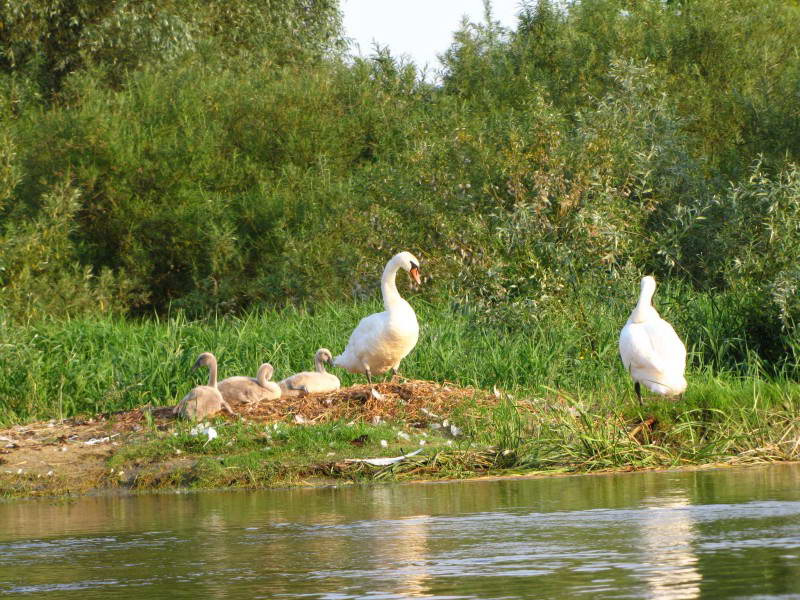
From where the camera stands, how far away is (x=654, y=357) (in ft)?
39.4

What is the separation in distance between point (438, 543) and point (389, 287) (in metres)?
7.40

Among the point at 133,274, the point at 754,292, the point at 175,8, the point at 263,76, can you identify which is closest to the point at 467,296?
the point at 754,292

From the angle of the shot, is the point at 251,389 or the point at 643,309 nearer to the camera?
the point at 643,309

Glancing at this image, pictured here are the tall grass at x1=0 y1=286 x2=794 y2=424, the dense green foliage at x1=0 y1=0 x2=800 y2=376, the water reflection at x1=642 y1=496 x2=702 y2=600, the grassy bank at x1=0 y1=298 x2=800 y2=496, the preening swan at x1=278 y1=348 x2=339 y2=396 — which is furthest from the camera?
the dense green foliage at x1=0 y1=0 x2=800 y2=376

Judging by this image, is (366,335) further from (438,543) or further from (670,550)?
(670,550)

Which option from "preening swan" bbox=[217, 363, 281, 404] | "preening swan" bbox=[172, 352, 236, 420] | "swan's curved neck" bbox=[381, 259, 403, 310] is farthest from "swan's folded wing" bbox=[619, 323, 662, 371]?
"preening swan" bbox=[172, 352, 236, 420]

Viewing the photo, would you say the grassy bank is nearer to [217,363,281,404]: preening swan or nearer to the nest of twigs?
the nest of twigs

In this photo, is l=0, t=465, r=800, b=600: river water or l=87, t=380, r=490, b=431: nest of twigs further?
l=87, t=380, r=490, b=431: nest of twigs

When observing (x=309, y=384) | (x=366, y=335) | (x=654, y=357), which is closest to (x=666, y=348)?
(x=654, y=357)

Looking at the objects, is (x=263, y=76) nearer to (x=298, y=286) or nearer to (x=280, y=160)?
(x=280, y=160)

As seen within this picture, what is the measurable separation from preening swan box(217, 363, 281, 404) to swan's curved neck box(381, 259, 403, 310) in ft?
4.64

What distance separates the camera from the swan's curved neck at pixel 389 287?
13.9 meters

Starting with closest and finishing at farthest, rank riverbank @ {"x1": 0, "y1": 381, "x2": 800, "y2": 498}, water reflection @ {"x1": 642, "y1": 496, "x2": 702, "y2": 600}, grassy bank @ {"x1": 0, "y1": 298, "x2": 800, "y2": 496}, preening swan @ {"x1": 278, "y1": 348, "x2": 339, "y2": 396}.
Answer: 1. water reflection @ {"x1": 642, "y1": 496, "x2": 702, "y2": 600}
2. riverbank @ {"x1": 0, "y1": 381, "x2": 800, "y2": 498}
3. grassy bank @ {"x1": 0, "y1": 298, "x2": 800, "y2": 496}
4. preening swan @ {"x1": 278, "y1": 348, "x2": 339, "y2": 396}

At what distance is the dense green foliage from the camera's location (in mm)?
18641
